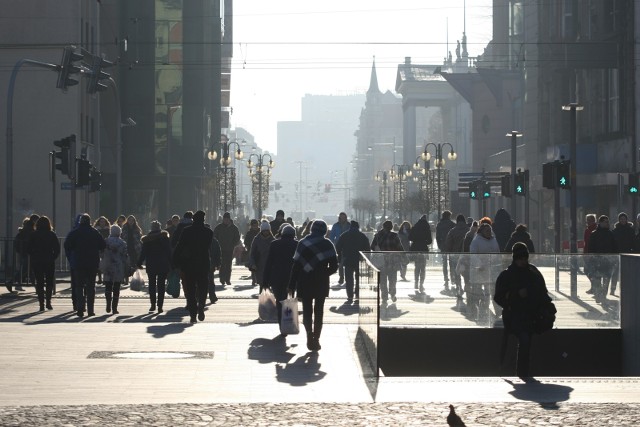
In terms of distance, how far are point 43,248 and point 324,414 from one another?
1513cm

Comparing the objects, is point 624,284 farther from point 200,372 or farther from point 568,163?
point 568,163

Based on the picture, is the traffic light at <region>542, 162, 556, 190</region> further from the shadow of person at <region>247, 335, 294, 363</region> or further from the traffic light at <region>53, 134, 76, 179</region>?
the shadow of person at <region>247, 335, 294, 363</region>

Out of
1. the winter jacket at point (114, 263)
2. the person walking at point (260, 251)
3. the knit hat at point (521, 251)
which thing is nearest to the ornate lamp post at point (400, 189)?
the person walking at point (260, 251)

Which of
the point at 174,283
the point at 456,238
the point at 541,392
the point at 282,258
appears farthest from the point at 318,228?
the point at 456,238

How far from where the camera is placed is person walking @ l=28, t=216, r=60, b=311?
26.7 meters

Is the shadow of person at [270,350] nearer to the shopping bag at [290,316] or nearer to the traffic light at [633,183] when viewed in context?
the shopping bag at [290,316]

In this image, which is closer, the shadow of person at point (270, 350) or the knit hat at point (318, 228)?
the shadow of person at point (270, 350)

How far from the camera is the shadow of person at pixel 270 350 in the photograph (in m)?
17.9

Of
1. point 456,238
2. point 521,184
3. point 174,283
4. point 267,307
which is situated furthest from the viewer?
point 521,184

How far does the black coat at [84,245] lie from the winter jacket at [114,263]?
0.56 metres

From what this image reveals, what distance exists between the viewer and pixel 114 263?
85.4 ft

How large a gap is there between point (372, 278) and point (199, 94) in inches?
2800

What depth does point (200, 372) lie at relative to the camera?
16156 millimetres

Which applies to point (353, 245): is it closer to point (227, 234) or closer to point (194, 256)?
point (227, 234)
